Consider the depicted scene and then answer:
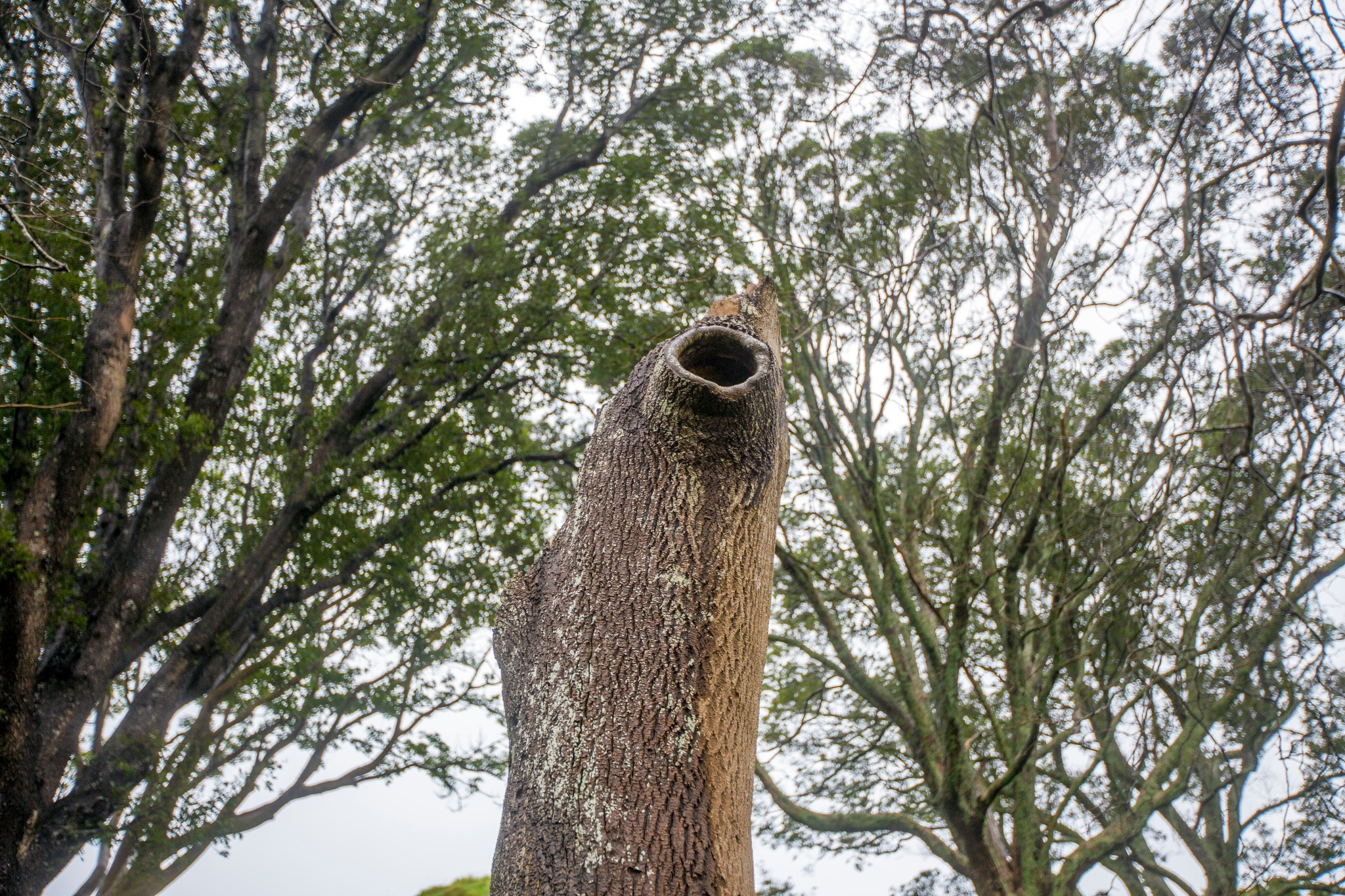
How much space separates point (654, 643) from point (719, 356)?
35.7 inches

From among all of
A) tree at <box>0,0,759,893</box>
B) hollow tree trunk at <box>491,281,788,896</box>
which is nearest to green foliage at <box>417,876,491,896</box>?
tree at <box>0,0,759,893</box>

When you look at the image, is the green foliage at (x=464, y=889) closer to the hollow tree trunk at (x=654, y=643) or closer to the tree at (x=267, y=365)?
the tree at (x=267, y=365)

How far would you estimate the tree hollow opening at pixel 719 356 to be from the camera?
7.41ft

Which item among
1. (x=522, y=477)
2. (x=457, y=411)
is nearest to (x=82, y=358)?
(x=457, y=411)

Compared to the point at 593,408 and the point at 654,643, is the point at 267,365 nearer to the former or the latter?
the point at 593,408

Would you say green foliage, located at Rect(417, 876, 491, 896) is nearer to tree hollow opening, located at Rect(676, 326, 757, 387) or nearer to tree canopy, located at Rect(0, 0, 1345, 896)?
tree canopy, located at Rect(0, 0, 1345, 896)

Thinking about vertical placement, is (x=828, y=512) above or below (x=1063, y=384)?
below

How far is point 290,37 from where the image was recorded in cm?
762

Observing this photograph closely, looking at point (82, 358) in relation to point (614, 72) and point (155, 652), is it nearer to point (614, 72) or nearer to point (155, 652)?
point (155, 652)

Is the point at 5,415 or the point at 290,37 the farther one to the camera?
the point at 290,37

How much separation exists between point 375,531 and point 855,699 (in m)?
5.88

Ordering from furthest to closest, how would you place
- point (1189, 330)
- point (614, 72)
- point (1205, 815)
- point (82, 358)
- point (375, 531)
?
point (614, 72) → point (1205, 815) → point (375, 531) → point (1189, 330) → point (82, 358)

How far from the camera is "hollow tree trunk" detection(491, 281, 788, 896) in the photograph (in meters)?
1.66

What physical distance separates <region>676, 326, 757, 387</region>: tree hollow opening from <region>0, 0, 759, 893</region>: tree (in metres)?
2.30
